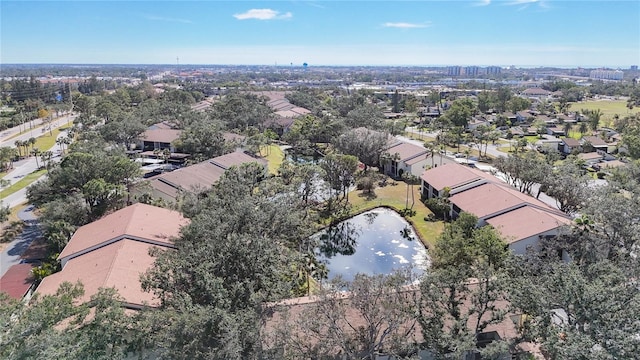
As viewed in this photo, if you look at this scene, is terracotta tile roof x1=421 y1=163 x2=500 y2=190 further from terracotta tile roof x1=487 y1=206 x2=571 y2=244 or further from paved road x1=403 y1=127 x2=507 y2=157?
paved road x1=403 y1=127 x2=507 y2=157

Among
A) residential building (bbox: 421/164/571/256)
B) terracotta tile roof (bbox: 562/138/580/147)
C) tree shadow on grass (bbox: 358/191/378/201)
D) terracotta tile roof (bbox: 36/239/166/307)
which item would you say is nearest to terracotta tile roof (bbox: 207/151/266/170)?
tree shadow on grass (bbox: 358/191/378/201)

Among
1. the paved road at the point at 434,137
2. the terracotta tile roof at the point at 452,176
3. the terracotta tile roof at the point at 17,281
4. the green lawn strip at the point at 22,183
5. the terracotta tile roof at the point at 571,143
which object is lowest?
the terracotta tile roof at the point at 17,281

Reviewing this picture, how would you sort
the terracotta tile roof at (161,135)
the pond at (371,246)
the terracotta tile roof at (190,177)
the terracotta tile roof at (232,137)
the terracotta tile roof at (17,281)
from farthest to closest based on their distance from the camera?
the terracotta tile roof at (161,135)
the terracotta tile roof at (232,137)
the terracotta tile roof at (190,177)
the pond at (371,246)
the terracotta tile roof at (17,281)

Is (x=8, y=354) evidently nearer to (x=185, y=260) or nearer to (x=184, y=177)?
(x=185, y=260)

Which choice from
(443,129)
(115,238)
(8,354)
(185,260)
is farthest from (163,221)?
(443,129)

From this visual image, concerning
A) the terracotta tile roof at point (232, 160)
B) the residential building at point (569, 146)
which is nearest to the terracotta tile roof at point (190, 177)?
the terracotta tile roof at point (232, 160)

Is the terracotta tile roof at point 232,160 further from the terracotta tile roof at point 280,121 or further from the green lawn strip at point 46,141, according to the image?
the green lawn strip at point 46,141
